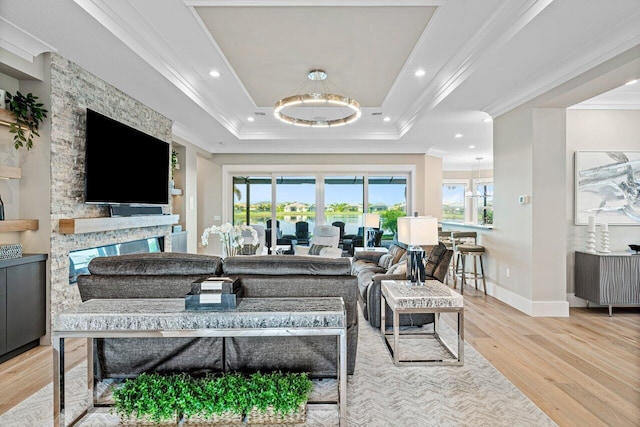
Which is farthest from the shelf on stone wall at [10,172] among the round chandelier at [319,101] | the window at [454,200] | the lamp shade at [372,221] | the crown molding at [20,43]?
the window at [454,200]

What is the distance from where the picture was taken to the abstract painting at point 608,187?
4578 millimetres

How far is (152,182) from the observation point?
498 centimetres

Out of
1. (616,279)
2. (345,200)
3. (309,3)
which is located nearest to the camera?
(309,3)

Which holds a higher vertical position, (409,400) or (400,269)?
(400,269)

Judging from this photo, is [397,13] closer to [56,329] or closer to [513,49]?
[513,49]

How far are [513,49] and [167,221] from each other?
498cm

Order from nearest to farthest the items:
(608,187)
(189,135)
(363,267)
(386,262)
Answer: (608,187)
(386,262)
(363,267)
(189,135)

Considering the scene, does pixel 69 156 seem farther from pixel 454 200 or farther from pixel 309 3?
pixel 454 200

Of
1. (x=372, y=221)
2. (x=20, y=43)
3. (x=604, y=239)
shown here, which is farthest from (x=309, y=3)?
(x=604, y=239)

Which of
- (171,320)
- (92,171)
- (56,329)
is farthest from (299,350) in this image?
(92,171)

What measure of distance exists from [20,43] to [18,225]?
5.19 feet

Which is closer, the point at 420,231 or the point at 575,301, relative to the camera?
the point at 420,231

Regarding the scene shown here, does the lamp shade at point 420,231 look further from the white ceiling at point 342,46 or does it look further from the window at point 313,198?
the window at point 313,198

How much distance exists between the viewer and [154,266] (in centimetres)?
242
